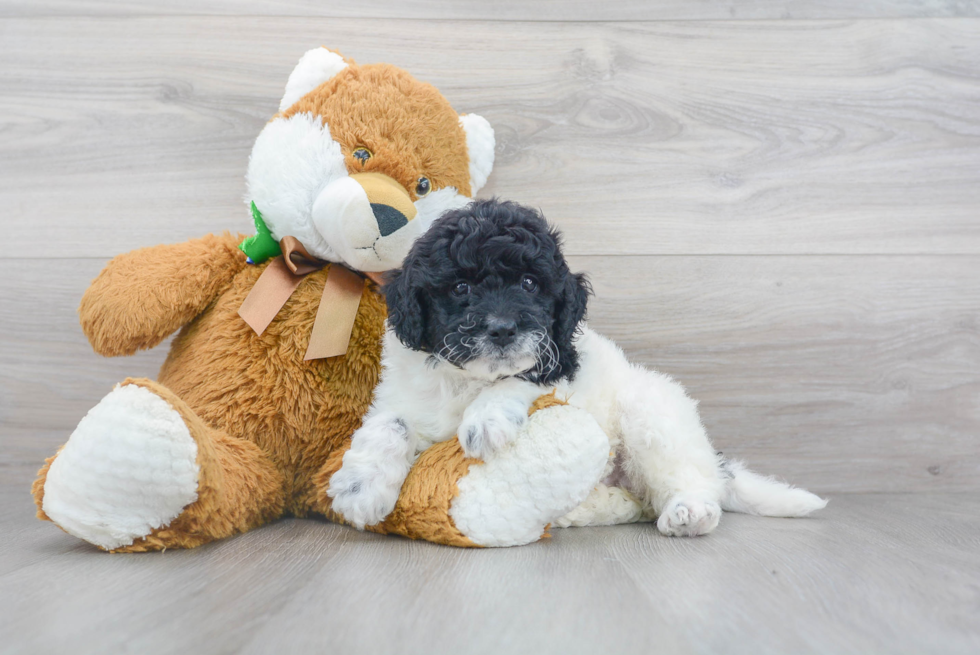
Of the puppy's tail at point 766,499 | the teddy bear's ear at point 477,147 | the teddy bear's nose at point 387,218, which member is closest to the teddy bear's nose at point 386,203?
the teddy bear's nose at point 387,218

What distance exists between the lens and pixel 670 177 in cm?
170

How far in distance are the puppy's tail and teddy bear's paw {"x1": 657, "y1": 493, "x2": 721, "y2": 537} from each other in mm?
193

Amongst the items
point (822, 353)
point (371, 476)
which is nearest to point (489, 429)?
point (371, 476)

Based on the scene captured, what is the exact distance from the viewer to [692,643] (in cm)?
74

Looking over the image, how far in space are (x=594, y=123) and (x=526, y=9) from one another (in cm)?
33

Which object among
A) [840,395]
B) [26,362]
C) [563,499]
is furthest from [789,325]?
[26,362]

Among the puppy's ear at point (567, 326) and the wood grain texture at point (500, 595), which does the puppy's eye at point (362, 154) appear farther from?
the wood grain texture at point (500, 595)

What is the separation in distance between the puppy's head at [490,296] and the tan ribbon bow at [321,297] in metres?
Answer: 0.18

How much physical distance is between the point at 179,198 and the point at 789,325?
1.54 metres

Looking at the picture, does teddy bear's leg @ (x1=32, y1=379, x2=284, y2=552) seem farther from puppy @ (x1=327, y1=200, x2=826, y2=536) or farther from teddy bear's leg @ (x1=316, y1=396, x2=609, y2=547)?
teddy bear's leg @ (x1=316, y1=396, x2=609, y2=547)

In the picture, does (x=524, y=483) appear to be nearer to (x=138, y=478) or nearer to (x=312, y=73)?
(x=138, y=478)

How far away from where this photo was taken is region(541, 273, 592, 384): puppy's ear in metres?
1.13

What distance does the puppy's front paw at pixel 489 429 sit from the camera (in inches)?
41.4

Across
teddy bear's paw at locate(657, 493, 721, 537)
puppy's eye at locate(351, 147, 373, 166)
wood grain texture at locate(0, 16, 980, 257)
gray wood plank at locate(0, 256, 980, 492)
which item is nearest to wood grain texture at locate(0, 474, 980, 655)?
teddy bear's paw at locate(657, 493, 721, 537)
